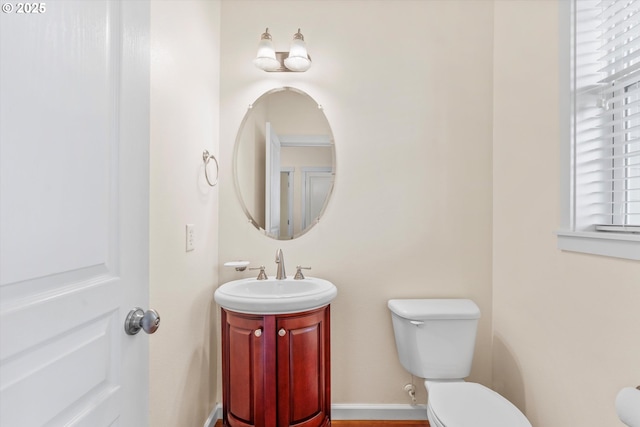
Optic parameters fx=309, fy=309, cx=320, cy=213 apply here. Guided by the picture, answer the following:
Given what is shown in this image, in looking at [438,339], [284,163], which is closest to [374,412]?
[438,339]

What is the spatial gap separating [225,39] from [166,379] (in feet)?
5.95

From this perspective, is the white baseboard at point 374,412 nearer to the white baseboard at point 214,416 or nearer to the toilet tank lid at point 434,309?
the white baseboard at point 214,416

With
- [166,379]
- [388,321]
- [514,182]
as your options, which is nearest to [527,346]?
[388,321]

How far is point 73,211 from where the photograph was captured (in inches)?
22.9

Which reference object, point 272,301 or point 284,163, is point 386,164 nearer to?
point 284,163

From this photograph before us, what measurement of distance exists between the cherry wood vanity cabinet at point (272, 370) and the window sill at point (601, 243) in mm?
1103

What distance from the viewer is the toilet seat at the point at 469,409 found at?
45.8 inches

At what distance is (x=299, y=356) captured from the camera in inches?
56.2

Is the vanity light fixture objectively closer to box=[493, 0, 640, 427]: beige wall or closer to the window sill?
box=[493, 0, 640, 427]: beige wall

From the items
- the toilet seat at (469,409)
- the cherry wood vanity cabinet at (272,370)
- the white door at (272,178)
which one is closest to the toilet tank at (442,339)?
the toilet seat at (469,409)

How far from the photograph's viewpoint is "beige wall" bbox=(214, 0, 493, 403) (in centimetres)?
181

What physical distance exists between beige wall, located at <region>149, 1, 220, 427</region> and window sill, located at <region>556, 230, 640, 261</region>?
163 cm

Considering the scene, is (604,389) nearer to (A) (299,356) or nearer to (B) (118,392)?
(A) (299,356)

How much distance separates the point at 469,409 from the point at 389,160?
1261mm
